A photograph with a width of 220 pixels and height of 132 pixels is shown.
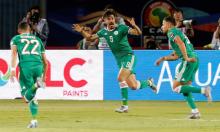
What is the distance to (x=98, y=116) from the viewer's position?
63.9 ft

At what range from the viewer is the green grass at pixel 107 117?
1655 cm

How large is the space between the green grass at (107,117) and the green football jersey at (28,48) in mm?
1203

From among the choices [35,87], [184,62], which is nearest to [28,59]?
[35,87]

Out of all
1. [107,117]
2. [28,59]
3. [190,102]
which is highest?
[28,59]

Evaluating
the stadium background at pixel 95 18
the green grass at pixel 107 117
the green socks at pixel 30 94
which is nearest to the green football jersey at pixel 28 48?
the green socks at pixel 30 94

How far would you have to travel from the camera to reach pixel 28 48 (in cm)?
1730

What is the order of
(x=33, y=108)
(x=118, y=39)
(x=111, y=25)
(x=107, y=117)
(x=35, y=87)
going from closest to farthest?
(x=33, y=108) < (x=35, y=87) < (x=107, y=117) < (x=111, y=25) < (x=118, y=39)

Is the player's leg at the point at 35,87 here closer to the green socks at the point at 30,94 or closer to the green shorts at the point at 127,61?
the green socks at the point at 30,94

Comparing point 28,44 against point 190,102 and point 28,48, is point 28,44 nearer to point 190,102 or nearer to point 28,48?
point 28,48

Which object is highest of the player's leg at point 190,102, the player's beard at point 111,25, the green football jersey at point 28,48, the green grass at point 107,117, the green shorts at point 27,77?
the player's beard at point 111,25

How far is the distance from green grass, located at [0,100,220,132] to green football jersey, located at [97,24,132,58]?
54.4 inches

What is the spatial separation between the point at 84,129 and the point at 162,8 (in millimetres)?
14777

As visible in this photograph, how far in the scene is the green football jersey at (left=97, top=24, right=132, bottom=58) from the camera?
824 inches

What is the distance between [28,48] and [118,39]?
4036 millimetres
